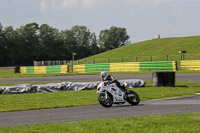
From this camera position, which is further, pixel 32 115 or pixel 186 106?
pixel 186 106

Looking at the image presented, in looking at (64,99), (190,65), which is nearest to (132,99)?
(64,99)

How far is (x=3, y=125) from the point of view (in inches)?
387

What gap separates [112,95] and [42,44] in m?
114

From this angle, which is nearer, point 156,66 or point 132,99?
point 132,99

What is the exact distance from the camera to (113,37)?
6585 inches

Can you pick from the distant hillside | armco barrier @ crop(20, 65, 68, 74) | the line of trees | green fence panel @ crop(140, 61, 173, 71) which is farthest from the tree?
green fence panel @ crop(140, 61, 173, 71)

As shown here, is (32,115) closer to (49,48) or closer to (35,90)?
(35,90)

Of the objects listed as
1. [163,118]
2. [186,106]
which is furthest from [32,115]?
[186,106]

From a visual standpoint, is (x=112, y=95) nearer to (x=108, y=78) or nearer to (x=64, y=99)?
(x=108, y=78)

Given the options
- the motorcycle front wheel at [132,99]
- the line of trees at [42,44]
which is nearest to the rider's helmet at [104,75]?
the motorcycle front wheel at [132,99]

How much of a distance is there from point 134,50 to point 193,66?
1375 inches

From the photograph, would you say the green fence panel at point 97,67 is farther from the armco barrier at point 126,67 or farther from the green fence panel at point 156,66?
the green fence panel at point 156,66

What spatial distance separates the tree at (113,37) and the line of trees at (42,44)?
138 inches

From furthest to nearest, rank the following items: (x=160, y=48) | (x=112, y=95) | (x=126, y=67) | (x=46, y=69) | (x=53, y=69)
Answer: (x=160, y=48) → (x=46, y=69) → (x=53, y=69) → (x=126, y=67) → (x=112, y=95)
